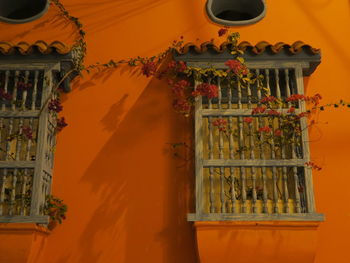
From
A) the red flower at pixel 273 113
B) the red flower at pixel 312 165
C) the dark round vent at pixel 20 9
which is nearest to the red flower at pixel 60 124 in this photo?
the dark round vent at pixel 20 9

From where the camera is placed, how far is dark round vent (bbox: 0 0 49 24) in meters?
4.56

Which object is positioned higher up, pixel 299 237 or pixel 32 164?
pixel 32 164

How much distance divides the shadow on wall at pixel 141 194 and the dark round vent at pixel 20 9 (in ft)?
4.89

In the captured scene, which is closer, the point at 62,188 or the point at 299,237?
the point at 299,237

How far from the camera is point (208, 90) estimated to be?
3637 millimetres

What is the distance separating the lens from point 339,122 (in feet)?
13.1

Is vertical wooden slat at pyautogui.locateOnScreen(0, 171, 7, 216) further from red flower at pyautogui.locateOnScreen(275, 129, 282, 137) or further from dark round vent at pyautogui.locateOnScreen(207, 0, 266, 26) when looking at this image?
dark round vent at pyautogui.locateOnScreen(207, 0, 266, 26)

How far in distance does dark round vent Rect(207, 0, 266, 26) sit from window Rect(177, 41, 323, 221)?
636 mm

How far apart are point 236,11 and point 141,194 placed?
2.21 metres

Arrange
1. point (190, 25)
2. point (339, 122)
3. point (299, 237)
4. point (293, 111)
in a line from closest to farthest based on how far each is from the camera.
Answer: point (299, 237) < point (293, 111) < point (339, 122) < point (190, 25)

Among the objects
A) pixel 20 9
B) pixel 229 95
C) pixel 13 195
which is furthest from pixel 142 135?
pixel 20 9

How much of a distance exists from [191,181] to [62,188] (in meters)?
1.11

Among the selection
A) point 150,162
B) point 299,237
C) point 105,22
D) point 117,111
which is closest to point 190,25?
point 105,22

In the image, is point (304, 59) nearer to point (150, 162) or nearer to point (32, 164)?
point (150, 162)
